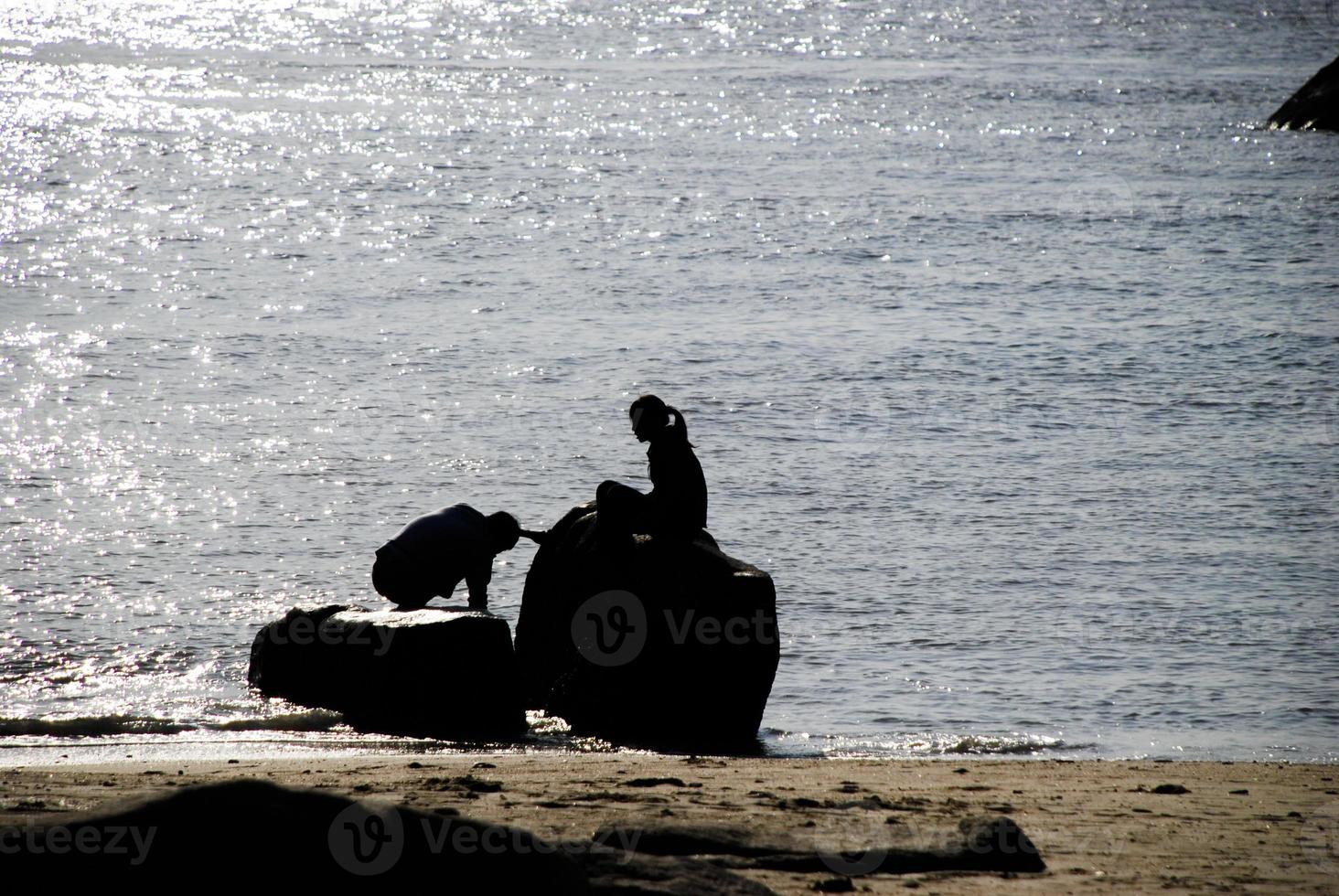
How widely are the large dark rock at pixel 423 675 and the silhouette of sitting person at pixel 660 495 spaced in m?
0.99

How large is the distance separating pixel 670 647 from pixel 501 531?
167 centimetres

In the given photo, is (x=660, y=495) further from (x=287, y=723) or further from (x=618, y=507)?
(x=287, y=723)

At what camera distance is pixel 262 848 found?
4.74 meters

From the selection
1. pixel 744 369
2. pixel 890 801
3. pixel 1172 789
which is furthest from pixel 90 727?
pixel 744 369

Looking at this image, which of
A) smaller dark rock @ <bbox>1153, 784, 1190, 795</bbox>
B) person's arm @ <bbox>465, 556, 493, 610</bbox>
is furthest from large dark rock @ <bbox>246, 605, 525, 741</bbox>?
smaller dark rock @ <bbox>1153, 784, 1190, 795</bbox>

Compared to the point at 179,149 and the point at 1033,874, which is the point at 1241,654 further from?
the point at 179,149

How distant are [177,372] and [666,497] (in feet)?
41.4

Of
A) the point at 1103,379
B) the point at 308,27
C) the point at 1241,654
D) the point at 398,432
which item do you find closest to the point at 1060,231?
the point at 1103,379

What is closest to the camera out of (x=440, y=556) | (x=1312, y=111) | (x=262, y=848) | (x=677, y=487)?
(x=262, y=848)

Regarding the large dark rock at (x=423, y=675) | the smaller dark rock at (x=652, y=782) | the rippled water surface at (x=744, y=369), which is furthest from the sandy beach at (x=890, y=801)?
the rippled water surface at (x=744, y=369)

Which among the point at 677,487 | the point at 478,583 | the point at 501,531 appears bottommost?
the point at 478,583

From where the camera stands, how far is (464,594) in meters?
12.9

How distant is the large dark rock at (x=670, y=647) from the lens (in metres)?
9.64

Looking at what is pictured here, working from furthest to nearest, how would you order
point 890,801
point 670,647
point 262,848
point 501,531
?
point 501,531, point 670,647, point 890,801, point 262,848
